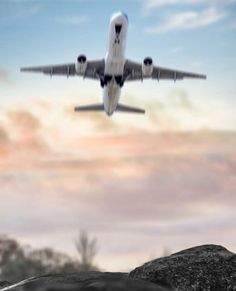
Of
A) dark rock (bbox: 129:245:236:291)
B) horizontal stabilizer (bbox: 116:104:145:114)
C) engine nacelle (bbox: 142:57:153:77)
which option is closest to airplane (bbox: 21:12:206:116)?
engine nacelle (bbox: 142:57:153:77)

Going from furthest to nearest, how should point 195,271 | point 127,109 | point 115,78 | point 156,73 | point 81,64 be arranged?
point 127,109
point 156,73
point 115,78
point 81,64
point 195,271

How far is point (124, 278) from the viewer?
487 cm

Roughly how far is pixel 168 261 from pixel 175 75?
53129mm

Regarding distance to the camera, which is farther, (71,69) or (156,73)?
(156,73)

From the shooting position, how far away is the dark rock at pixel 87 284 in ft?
15.1

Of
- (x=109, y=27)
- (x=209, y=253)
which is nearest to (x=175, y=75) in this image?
(x=109, y=27)

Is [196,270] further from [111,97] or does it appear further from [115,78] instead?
[111,97]

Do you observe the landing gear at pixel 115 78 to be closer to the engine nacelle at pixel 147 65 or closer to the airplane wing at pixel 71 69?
the airplane wing at pixel 71 69

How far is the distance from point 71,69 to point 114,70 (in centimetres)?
694

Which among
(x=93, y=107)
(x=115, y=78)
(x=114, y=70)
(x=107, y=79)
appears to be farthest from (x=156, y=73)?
(x=93, y=107)

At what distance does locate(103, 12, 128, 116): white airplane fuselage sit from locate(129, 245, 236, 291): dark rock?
4384cm

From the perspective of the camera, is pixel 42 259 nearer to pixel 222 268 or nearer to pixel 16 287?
pixel 222 268

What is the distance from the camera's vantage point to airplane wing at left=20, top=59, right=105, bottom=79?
6168 centimetres

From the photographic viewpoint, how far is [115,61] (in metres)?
57.0
